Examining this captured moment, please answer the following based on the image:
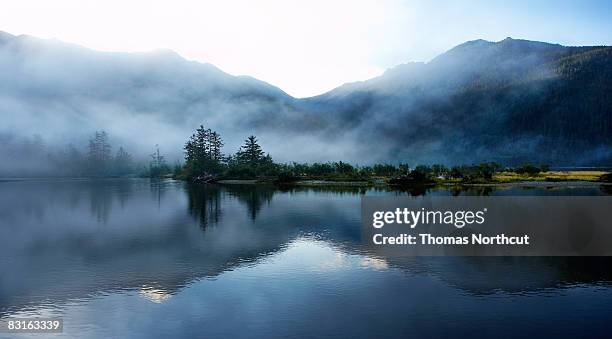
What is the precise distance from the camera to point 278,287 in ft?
113

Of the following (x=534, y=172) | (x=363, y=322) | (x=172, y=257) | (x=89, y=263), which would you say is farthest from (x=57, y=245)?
(x=534, y=172)

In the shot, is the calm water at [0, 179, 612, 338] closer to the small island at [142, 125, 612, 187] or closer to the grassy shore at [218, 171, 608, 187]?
the grassy shore at [218, 171, 608, 187]

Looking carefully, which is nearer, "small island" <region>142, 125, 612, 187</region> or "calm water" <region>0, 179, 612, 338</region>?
"calm water" <region>0, 179, 612, 338</region>

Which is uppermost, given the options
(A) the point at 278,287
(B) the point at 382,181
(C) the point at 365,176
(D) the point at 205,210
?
(C) the point at 365,176

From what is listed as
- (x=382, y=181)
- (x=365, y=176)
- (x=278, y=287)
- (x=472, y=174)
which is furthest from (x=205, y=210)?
(x=472, y=174)

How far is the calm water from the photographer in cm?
2697

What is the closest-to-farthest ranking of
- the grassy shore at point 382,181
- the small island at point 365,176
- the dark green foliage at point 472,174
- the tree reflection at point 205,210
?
the tree reflection at point 205,210 → the grassy shore at point 382,181 → the small island at point 365,176 → the dark green foliage at point 472,174

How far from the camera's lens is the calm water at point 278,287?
2697 centimetres

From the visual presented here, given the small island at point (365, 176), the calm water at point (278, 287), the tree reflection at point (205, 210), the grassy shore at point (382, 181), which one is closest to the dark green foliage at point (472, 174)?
the small island at point (365, 176)

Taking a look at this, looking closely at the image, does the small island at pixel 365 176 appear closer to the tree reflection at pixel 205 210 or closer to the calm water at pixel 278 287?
the tree reflection at pixel 205 210

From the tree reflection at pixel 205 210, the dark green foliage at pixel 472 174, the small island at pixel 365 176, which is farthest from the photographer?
the dark green foliage at pixel 472 174

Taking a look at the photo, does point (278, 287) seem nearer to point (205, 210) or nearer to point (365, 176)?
point (205, 210)

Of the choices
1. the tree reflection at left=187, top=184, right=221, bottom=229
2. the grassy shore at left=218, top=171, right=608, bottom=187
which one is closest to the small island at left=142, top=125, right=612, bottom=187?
the grassy shore at left=218, top=171, right=608, bottom=187

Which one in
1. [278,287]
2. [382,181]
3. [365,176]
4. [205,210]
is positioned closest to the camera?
[278,287]
